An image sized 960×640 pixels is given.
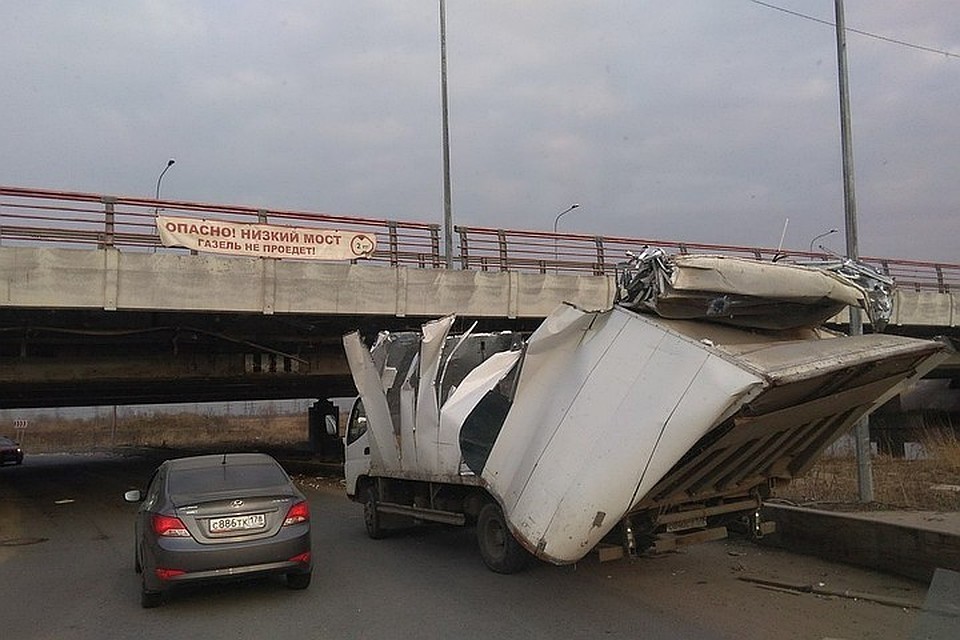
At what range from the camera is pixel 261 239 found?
53.8 feet

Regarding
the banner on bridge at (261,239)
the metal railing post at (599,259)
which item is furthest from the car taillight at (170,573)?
the metal railing post at (599,259)

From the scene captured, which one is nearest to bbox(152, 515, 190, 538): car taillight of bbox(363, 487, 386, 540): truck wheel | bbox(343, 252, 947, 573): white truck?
bbox(343, 252, 947, 573): white truck

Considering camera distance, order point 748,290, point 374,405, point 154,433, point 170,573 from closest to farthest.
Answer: point 748,290 → point 170,573 → point 374,405 → point 154,433

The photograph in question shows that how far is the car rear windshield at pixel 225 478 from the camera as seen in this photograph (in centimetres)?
775

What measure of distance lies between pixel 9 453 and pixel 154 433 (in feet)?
88.6

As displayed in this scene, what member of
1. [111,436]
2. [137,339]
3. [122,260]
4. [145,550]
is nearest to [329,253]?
[122,260]

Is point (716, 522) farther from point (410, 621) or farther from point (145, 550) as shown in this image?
point (145, 550)

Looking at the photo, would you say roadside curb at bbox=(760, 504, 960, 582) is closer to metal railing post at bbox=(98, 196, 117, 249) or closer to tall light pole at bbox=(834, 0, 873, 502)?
tall light pole at bbox=(834, 0, 873, 502)

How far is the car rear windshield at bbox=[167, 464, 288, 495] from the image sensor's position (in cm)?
775

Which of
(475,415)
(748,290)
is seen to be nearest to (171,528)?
(475,415)

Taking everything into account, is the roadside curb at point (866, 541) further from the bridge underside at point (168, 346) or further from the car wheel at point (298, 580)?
the bridge underside at point (168, 346)

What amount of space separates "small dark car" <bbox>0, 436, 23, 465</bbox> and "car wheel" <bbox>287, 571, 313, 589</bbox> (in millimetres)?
32685

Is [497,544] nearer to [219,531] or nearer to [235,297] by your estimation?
[219,531]

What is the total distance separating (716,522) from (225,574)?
4.79 m
